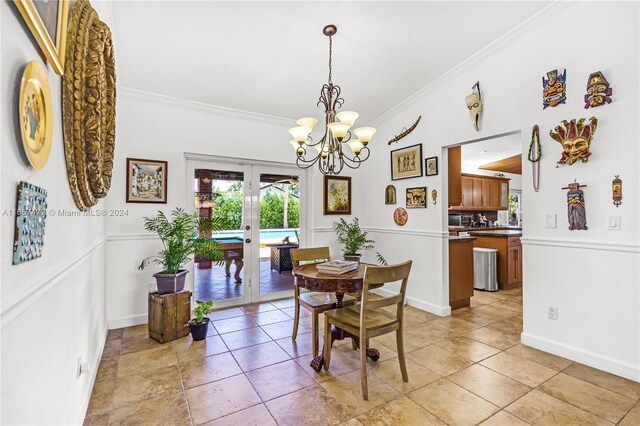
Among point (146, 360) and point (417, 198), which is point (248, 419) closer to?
point (146, 360)

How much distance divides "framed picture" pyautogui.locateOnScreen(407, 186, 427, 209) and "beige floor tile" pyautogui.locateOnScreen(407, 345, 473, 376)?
1.82m

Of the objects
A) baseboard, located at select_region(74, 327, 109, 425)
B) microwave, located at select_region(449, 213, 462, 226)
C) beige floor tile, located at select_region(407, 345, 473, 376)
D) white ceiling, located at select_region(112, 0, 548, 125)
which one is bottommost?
beige floor tile, located at select_region(407, 345, 473, 376)

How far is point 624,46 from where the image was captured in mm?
2375

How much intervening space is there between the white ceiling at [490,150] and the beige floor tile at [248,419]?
5.66m

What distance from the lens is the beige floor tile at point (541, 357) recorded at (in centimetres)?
257

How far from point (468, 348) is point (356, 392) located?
52.5 inches

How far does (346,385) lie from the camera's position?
2277mm

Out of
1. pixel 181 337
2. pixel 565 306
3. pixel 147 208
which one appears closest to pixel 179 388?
pixel 181 337

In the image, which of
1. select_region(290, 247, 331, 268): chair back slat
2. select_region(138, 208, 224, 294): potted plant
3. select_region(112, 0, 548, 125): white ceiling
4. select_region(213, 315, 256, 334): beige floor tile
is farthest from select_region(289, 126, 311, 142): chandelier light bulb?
select_region(213, 315, 256, 334): beige floor tile

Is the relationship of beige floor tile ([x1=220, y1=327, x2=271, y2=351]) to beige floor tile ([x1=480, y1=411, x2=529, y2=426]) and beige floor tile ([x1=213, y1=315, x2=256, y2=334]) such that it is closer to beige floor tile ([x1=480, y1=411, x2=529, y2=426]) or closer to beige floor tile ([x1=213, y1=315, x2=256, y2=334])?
beige floor tile ([x1=213, y1=315, x2=256, y2=334])

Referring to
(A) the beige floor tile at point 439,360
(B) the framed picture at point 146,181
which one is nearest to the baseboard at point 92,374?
(B) the framed picture at point 146,181

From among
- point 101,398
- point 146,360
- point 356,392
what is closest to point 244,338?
point 146,360

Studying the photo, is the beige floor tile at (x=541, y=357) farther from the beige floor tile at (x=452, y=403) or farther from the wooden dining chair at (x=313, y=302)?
the wooden dining chair at (x=313, y=302)

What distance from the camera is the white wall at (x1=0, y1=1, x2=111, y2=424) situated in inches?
31.9
